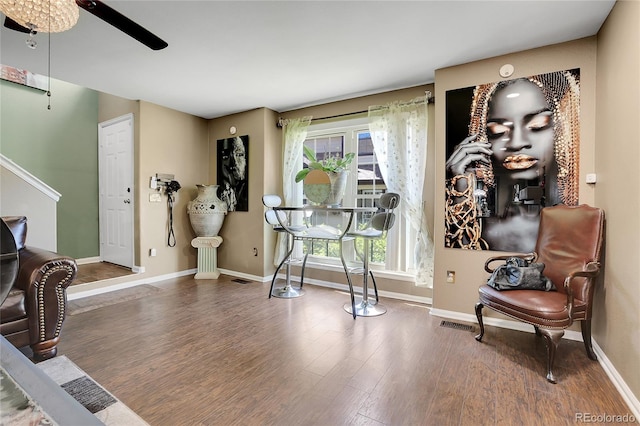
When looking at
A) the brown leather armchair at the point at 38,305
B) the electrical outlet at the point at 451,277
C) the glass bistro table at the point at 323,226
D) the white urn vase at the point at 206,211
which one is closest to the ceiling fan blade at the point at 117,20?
the brown leather armchair at the point at 38,305

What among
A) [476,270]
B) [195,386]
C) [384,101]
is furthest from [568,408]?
[384,101]

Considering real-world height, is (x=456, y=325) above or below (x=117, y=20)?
below

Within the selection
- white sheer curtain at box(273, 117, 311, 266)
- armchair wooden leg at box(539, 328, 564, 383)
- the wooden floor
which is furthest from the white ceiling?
the wooden floor

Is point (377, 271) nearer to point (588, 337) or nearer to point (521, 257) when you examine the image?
point (521, 257)

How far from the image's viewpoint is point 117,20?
5.36 feet

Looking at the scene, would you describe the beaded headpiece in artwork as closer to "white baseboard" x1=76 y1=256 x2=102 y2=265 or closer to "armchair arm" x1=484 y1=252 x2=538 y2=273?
"armchair arm" x1=484 y1=252 x2=538 y2=273

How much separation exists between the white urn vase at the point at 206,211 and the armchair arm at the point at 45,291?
2.25 m

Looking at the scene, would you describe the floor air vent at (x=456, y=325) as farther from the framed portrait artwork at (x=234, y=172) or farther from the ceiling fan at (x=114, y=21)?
the ceiling fan at (x=114, y=21)

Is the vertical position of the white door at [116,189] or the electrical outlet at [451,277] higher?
the white door at [116,189]

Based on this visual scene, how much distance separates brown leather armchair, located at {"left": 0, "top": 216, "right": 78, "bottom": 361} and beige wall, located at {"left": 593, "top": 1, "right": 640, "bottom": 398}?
3.67 metres

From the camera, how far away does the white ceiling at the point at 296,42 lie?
210 centimetres

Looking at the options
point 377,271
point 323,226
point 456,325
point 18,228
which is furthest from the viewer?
point 377,271

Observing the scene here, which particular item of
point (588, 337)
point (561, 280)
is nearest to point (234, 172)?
point (561, 280)

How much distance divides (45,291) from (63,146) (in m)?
3.65
